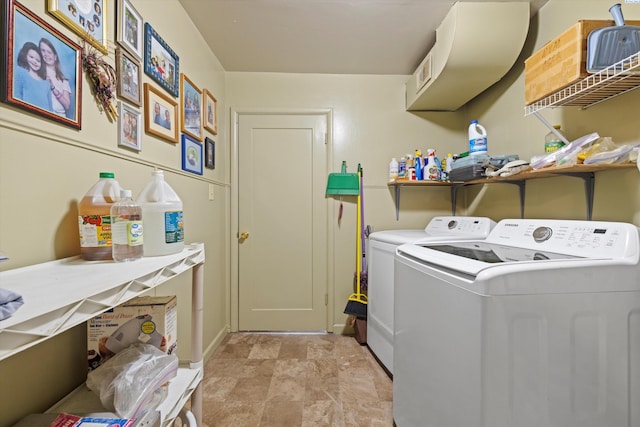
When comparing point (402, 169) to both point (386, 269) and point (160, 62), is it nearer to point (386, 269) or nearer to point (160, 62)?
point (386, 269)

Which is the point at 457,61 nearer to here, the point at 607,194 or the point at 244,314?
the point at 607,194

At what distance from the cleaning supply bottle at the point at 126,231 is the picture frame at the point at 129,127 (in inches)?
17.8

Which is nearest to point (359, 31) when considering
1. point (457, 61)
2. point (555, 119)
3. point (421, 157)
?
point (457, 61)

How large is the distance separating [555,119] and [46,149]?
7.47 ft

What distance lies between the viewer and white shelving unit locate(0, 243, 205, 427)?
44 centimetres

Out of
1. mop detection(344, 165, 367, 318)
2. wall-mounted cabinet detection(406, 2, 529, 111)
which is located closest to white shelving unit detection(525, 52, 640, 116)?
wall-mounted cabinet detection(406, 2, 529, 111)

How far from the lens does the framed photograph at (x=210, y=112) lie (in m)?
2.07

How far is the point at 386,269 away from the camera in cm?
194

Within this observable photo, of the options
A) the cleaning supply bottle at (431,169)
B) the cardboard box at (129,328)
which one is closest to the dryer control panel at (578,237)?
the cleaning supply bottle at (431,169)

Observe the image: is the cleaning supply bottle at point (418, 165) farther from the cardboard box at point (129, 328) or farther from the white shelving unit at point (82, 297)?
the cardboard box at point (129, 328)

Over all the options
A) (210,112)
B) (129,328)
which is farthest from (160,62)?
(129,328)

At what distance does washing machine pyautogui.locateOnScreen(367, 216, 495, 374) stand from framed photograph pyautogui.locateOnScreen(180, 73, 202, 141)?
4.86ft

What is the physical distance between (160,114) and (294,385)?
177 centimetres

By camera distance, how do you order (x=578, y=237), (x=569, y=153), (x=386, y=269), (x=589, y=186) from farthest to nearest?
(x=386, y=269) < (x=589, y=186) < (x=569, y=153) < (x=578, y=237)
